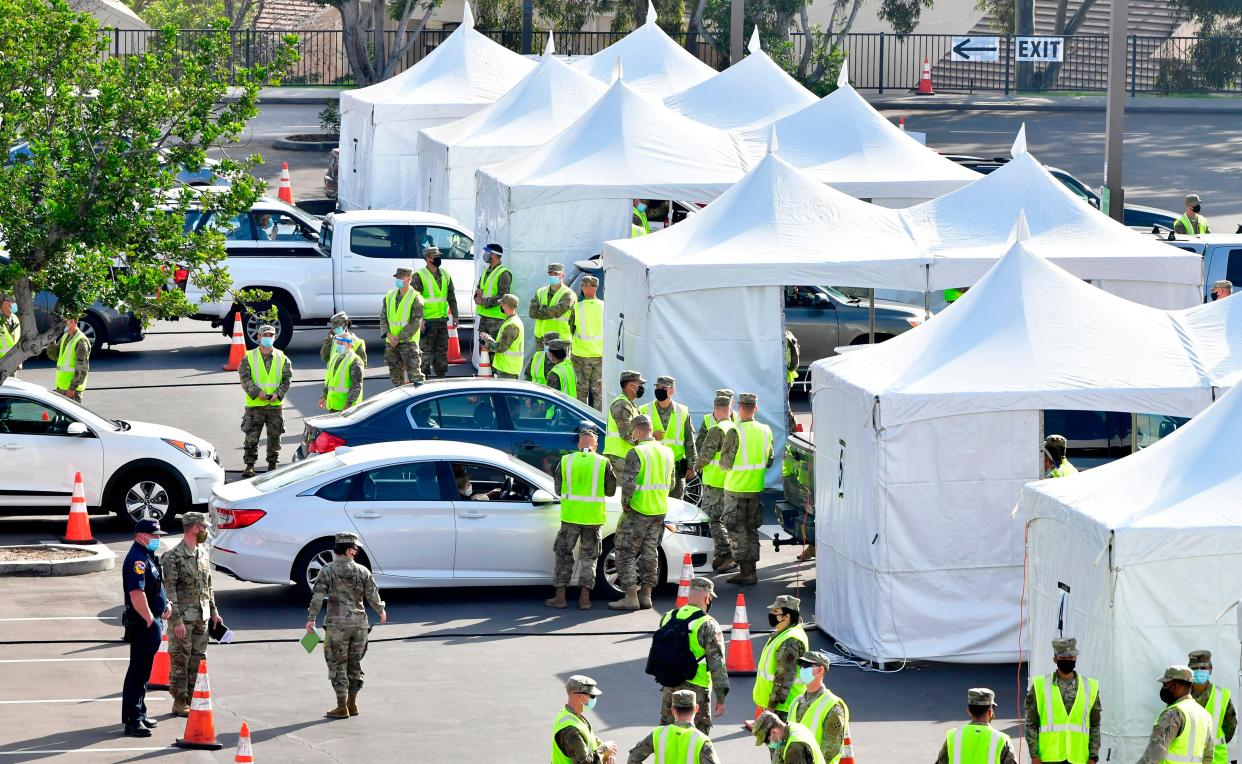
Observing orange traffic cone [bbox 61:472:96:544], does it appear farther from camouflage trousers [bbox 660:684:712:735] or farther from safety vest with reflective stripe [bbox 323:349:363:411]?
camouflage trousers [bbox 660:684:712:735]

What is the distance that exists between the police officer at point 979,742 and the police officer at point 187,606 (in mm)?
5428

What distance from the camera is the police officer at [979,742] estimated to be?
1043cm

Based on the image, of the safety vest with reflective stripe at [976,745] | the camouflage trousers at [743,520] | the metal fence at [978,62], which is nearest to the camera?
the safety vest with reflective stripe at [976,745]

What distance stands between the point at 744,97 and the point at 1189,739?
21.2 m

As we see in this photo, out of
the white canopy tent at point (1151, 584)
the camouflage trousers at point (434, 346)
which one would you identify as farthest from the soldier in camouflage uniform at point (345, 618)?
the camouflage trousers at point (434, 346)

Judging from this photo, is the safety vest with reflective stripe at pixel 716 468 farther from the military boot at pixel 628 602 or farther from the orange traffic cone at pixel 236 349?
the orange traffic cone at pixel 236 349

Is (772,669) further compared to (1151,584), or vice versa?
(1151,584)

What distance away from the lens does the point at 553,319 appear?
22.2 m

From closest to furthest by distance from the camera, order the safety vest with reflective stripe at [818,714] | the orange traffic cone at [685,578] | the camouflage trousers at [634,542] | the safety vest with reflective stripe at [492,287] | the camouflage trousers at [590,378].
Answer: the safety vest with reflective stripe at [818,714] → the orange traffic cone at [685,578] → the camouflage trousers at [634,542] → the camouflage trousers at [590,378] → the safety vest with reflective stripe at [492,287]

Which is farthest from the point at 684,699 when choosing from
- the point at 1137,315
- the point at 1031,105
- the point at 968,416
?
the point at 1031,105

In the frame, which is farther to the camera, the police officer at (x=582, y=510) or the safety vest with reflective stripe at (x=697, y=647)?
the police officer at (x=582, y=510)

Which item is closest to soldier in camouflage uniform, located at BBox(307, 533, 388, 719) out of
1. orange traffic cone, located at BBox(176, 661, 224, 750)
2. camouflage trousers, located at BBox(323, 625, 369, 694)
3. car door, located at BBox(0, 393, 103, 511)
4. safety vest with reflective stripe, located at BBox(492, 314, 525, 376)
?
camouflage trousers, located at BBox(323, 625, 369, 694)

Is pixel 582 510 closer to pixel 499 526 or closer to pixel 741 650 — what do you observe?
pixel 499 526

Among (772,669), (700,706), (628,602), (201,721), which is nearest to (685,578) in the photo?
(628,602)
